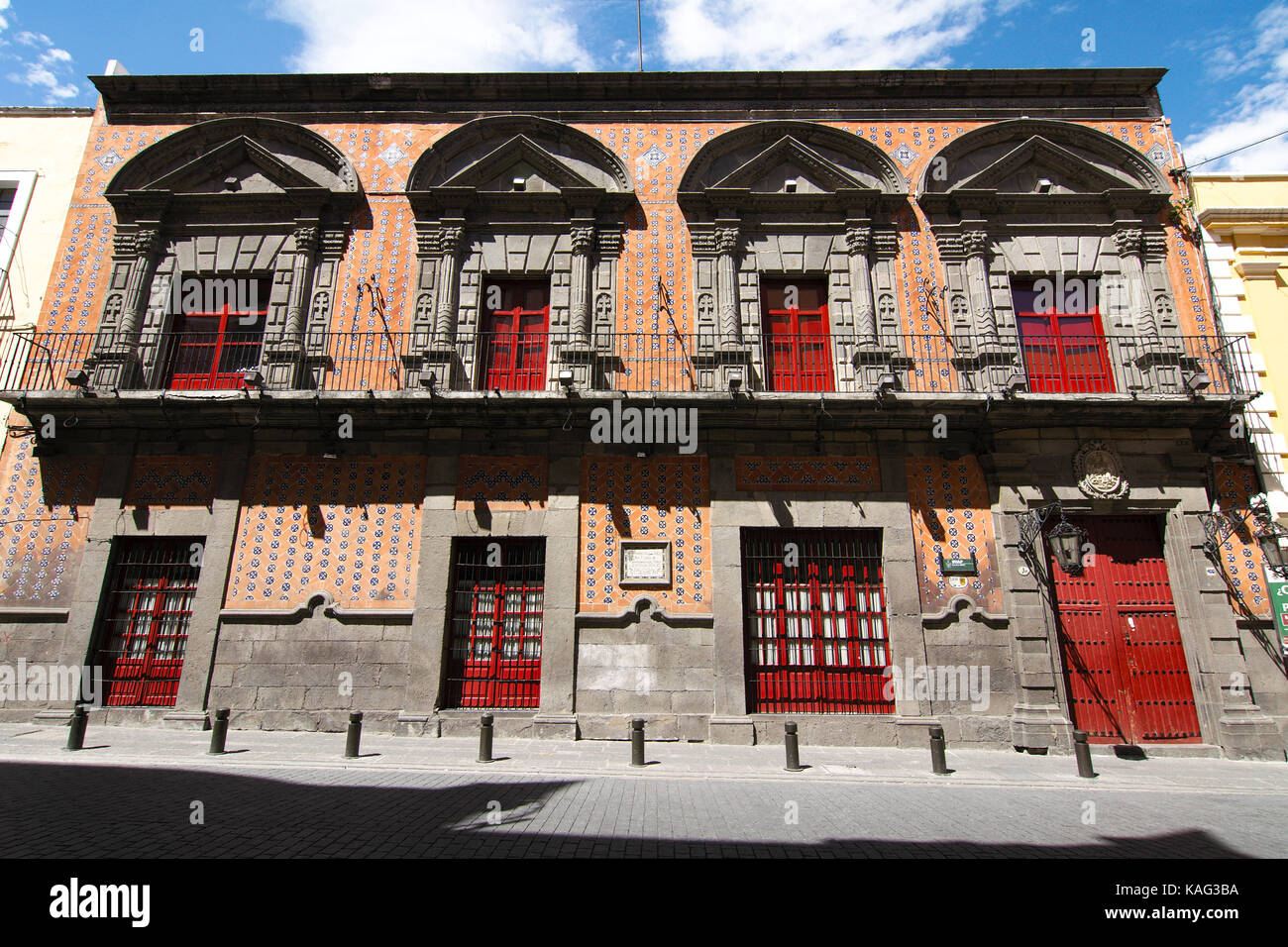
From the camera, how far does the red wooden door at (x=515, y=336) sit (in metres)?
10.7

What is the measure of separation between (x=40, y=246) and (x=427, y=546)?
9.09 m

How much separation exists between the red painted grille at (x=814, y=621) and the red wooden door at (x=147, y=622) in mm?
8466

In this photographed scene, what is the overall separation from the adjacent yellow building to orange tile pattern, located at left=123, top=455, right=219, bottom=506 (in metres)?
15.9

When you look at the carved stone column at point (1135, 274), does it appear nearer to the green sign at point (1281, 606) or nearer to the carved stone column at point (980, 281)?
the carved stone column at point (980, 281)

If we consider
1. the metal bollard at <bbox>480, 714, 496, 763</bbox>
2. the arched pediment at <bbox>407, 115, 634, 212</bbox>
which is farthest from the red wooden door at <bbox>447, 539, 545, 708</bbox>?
the arched pediment at <bbox>407, 115, 634, 212</bbox>

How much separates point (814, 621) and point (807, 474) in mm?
2203

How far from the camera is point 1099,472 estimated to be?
980 cm

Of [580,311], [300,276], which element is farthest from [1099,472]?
[300,276]

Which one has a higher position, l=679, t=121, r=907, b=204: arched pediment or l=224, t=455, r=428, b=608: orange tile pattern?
l=679, t=121, r=907, b=204: arched pediment

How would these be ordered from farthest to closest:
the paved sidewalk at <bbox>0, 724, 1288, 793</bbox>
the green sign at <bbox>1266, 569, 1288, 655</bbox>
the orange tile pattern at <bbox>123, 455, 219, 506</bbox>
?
the orange tile pattern at <bbox>123, 455, 219, 506</bbox>
the green sign at <bbox>1266, 569, 1288, 655</bbox>
the paved sidewalk at <bbox>0, 724, 1288, 793</bbox>

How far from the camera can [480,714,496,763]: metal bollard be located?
766cm

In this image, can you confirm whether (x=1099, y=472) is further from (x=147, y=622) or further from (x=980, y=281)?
(x=147, y=622)

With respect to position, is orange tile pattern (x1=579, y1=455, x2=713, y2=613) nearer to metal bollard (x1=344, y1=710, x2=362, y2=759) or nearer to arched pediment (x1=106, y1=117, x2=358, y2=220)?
metal bollard (x1=344, y1=710, x2=362, y2=759)

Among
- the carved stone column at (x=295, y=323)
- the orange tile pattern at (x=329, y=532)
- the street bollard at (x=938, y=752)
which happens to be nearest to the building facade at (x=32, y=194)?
the carved stone column at (x=295, y=323)
